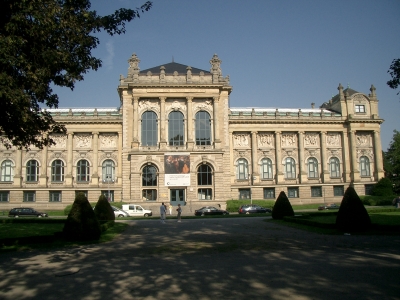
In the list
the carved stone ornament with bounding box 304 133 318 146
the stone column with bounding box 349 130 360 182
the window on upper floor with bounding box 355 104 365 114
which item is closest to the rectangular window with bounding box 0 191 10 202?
the carved stone ornament with bounding box 304 133 318 146

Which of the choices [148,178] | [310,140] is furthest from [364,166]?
[148,178]

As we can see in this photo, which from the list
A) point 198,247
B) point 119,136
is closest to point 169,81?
point 119,136

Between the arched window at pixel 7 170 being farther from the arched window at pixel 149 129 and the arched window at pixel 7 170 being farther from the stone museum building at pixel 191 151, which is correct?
the arched window at pixel 149 129

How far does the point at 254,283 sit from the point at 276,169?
5411 centimetres

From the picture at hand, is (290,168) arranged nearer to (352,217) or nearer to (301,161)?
(301,161)

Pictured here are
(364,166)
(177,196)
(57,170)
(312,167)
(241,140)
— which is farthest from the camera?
(364,166)

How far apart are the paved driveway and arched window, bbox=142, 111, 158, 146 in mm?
39233

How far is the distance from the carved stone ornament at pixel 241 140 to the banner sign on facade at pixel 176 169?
1166 cm

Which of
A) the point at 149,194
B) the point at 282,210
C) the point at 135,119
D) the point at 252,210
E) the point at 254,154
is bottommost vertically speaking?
the point at 252,210

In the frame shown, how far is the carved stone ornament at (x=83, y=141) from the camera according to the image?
61500 millimetres

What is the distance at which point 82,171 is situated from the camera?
60.9 metres

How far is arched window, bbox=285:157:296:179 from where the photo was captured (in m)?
63.8

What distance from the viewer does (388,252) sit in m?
15.0

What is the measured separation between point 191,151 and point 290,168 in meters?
19.1
